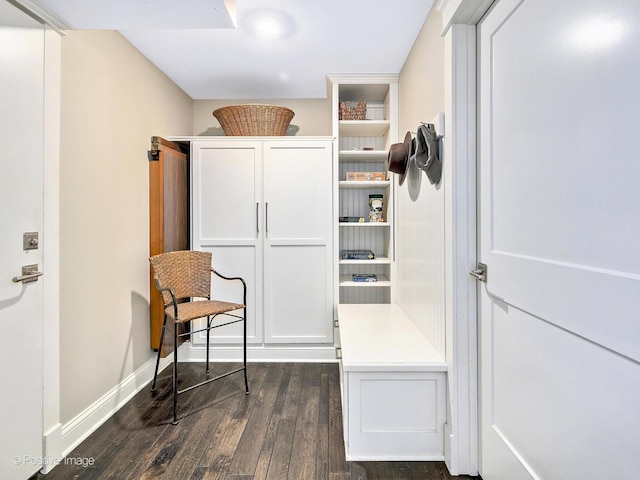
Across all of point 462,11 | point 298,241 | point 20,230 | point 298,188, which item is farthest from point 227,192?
point 462,11

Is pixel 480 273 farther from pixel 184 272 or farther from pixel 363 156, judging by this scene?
pixel 184 272

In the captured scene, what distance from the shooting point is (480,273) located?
1.48 meters

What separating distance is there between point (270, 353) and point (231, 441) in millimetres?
1073

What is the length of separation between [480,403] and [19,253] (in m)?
2.13

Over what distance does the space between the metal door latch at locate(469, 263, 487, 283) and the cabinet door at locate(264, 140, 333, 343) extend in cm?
143

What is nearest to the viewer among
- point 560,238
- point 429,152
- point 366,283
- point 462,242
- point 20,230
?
point 560,238

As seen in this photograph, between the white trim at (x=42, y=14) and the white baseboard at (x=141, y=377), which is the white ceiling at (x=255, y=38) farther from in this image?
the white baseboard at (x=141, y=377)

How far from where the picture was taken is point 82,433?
1.78 m

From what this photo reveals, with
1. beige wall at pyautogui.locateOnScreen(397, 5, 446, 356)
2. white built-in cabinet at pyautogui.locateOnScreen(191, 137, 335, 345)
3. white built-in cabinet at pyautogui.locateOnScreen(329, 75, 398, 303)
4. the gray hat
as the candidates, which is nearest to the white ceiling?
beige wall at pyautogui.locateOnScreen(397, 5, 446, 356)

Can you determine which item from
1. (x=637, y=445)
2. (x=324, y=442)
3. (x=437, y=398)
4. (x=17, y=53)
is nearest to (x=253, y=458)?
(x=324, y=442)

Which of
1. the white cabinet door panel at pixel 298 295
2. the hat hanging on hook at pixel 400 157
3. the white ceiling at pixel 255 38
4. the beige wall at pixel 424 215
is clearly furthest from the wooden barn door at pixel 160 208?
the beige wall at pixel 424 215

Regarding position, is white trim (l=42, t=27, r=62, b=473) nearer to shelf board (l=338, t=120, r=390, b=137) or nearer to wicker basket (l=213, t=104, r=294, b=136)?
wicker basket (l=213, t=104, r=294, b=136)

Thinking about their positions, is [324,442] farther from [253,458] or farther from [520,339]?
[520,339]

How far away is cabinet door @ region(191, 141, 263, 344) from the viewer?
9.09 ft
